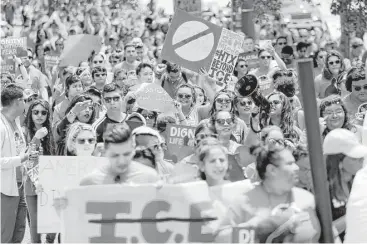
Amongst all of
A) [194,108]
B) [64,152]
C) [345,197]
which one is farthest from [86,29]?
[345,197]

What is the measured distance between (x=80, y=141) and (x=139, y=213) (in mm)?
2755

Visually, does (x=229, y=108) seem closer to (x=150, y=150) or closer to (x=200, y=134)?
(x=200, y=134)

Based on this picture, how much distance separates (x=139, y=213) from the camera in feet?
20.9

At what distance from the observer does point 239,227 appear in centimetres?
607

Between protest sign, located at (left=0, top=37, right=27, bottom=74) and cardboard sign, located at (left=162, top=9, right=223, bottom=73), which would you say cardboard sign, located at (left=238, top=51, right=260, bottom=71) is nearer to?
cardboard sign, located at (left=162, top=9, right=223, bottom=73)

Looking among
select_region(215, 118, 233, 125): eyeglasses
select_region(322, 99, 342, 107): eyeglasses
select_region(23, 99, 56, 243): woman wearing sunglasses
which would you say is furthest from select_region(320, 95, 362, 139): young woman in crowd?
select_region(23, 99, 56, 243): woman wearing sunglasses

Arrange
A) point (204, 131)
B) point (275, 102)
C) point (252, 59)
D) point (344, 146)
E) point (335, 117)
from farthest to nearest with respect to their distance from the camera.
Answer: point (252, 59), point (275, 102), point (335, 117), point (204, 131), point (344, 146)

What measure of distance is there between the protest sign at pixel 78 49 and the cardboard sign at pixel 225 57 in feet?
14.4

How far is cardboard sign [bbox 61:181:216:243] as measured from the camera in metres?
6.31

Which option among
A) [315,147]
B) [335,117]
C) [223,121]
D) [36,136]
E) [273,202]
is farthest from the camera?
[36,136]

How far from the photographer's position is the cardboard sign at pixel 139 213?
6312 mm

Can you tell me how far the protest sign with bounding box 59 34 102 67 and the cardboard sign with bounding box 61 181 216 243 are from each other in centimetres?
975

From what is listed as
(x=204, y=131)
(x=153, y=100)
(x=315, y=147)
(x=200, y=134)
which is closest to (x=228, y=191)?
(x=315, y=147)

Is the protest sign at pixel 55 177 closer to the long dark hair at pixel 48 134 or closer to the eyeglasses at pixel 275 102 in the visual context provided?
the long dark hair at pixel 48 134
